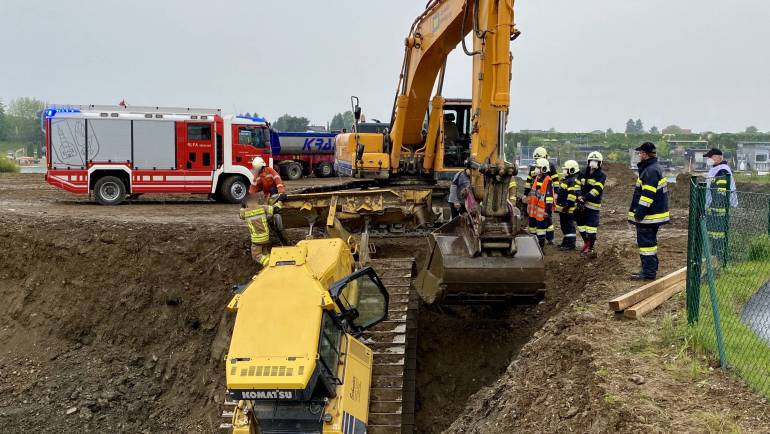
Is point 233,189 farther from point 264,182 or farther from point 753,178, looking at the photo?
point 753,178

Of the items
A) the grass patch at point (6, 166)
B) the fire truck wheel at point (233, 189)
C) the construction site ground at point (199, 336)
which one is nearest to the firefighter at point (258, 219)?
the construction site ground at point (199, 336)

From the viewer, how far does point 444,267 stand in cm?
769

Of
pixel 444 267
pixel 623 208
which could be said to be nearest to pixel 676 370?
pixel 444 267

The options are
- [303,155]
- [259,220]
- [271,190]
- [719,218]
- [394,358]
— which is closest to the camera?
[719,218]

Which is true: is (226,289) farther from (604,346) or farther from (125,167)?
(125,167)

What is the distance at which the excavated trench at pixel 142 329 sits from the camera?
9938mm

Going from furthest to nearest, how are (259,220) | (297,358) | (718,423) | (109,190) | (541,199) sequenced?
1. (109,190)
2. (541,199)
3. (259,220)
4. (297,358)
5. (718,423)

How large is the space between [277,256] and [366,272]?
2.91ft

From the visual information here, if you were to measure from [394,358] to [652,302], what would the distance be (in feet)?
9.58

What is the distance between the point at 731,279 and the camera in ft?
21.4

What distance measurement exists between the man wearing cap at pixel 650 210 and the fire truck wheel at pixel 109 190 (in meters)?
14.8

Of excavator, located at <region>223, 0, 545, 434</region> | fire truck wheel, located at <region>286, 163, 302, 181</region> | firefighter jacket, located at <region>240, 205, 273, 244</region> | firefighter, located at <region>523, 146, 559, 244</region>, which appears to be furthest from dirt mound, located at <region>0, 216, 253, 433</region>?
fire truck wheel, located at <region>286, 163, 302, 181</region>

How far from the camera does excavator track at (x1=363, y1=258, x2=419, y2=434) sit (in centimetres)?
726

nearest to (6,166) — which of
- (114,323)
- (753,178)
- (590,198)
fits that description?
(114,323)
